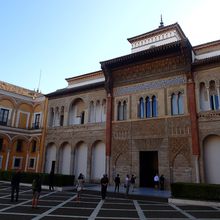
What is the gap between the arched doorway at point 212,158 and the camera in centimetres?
1545

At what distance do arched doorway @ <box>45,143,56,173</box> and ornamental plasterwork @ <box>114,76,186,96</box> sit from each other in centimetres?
979

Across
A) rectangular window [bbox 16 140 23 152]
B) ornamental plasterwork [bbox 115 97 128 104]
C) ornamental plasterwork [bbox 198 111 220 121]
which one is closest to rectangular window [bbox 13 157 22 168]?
rectangular window [bbox 16 140 23 152]

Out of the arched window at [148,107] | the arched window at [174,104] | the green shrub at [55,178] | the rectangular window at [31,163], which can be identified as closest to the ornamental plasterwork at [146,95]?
the arched window at [148,107]

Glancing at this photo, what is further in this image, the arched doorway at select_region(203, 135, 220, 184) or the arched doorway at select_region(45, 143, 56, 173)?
the arched doorway at select_region(45, 143, 56, 173)

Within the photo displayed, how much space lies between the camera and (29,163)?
26.4 meters

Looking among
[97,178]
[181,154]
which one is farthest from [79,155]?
[181,154]

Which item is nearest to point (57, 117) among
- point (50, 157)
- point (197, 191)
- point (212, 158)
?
point (50, 157)

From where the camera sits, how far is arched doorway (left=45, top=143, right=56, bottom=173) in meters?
24.4

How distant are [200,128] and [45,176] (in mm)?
12134

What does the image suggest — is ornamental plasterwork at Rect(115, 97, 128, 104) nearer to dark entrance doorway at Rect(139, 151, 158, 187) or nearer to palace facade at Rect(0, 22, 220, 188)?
palace facade at Rect(0, 22, 220, 188)

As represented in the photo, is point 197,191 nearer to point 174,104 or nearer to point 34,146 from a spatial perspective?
point 174,104

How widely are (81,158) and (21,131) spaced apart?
914 cm

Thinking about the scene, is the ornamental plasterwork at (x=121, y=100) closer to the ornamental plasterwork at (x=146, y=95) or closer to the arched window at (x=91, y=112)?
the ornamental plasterwork at (x=146, y=95)

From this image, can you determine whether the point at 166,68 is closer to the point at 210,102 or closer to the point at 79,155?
the point at 210,102
